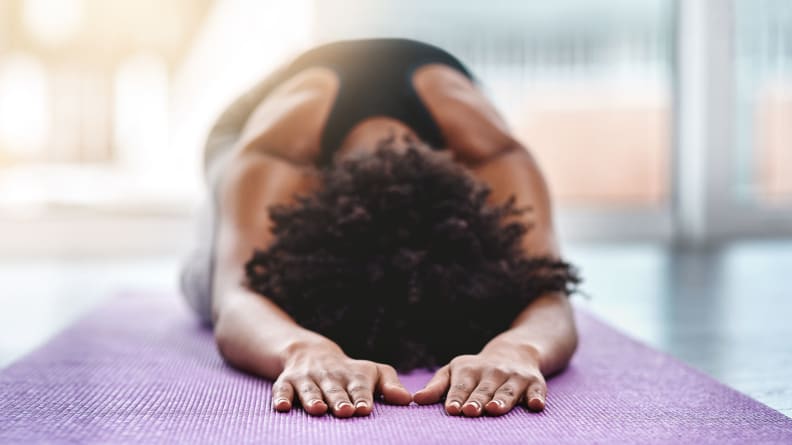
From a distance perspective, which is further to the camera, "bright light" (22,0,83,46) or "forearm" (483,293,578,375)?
"bright light" (22,0,83,46)

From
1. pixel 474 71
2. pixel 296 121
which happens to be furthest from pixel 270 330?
pixel 474 71

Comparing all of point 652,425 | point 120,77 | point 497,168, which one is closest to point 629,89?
point 120,77

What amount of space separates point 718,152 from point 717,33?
52 centimetres

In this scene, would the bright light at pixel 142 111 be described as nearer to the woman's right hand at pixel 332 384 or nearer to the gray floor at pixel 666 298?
the gray floor at pixel 666 298

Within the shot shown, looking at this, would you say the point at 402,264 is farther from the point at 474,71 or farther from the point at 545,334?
the point at 474,71

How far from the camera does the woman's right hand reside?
0.97 meters

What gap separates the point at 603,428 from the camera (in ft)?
3.14

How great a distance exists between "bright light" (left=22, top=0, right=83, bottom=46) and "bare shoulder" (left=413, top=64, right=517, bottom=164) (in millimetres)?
2722

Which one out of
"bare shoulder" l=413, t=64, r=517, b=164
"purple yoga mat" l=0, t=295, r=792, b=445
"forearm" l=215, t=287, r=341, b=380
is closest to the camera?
"purple yoga mat" l=0, t=295, r=792, b=445

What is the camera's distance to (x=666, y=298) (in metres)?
2.19

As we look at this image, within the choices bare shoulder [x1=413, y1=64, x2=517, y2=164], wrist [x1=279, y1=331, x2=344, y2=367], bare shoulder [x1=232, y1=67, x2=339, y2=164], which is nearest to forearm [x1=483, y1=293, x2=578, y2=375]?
wrist [x1=279, y1=331, x2=344, y2=367]

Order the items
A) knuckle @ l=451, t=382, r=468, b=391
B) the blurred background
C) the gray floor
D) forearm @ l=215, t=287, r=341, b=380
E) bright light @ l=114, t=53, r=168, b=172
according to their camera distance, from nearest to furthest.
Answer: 1. knuckle @ l=451, t=382, r=468, b=391
2. forearm @ l=215, t=287, r=341, b=380
3. the gray floor
4. the blurred background
5. bright light @ l=114, t=53, r=168, b=172

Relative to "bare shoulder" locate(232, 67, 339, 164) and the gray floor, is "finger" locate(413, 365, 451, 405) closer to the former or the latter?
the gray floor

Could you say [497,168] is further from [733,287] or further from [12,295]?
[12,295]
